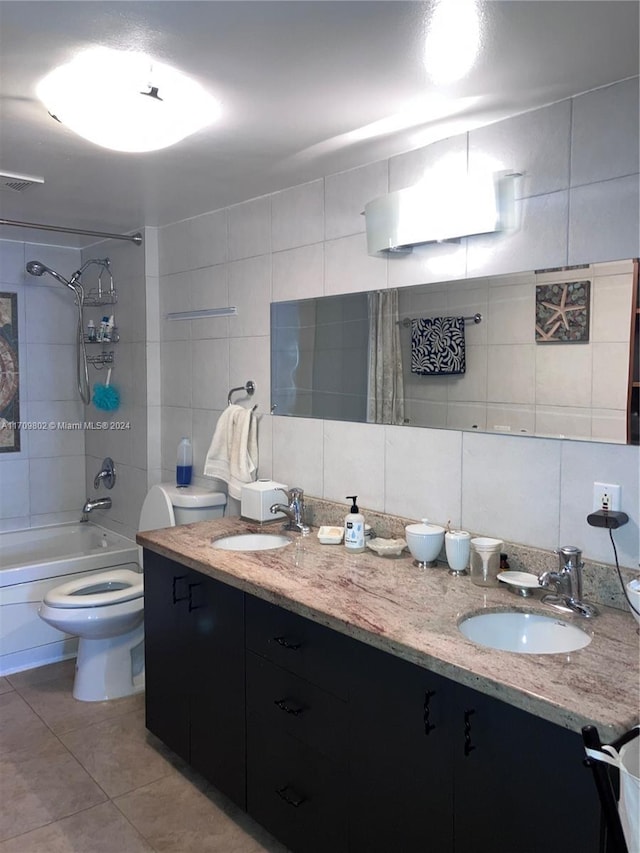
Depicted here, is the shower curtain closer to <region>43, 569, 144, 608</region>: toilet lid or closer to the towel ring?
the towel ring

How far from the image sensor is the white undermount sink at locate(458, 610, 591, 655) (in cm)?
170

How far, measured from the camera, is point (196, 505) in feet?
10.3

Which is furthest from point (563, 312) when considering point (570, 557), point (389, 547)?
point (389, 547)

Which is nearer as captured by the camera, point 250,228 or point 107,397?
point 250,228

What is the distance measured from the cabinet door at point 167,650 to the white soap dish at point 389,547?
0.65 meters

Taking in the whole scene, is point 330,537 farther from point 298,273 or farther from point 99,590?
point 99,590

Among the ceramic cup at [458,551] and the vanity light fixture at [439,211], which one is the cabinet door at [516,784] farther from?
the vanity light fixture at [439,211]

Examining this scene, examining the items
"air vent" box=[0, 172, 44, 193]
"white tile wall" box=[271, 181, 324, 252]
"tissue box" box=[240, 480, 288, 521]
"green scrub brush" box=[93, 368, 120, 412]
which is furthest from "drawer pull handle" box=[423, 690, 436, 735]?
"green scrub brush" box=[93, 368, 120, 412]

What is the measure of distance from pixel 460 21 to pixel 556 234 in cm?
64

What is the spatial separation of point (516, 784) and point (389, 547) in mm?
962

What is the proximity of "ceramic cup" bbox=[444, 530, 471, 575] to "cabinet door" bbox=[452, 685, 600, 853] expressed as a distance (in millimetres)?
631

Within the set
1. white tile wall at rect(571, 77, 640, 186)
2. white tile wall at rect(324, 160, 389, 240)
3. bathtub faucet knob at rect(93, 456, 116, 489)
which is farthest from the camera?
bathtub faucet knob at rect(93, 456, 116, 489)

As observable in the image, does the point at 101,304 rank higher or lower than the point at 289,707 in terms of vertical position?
higher

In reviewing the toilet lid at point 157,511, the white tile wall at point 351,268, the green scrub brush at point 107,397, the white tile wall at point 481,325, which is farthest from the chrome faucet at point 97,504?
the white tile wall at point 351,268
